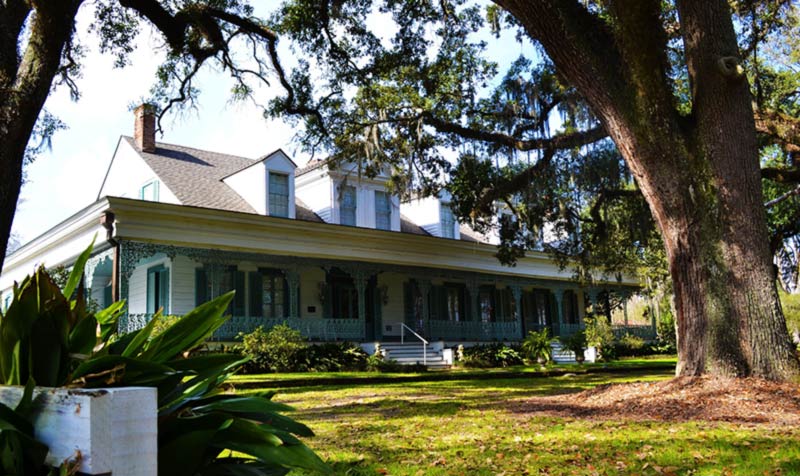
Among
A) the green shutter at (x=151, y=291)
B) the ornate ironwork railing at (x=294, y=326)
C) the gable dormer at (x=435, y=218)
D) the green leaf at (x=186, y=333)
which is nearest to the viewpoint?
the green leaf at (x=186, y=333)

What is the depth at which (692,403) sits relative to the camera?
24.9 ft

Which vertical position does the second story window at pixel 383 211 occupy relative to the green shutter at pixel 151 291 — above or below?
above

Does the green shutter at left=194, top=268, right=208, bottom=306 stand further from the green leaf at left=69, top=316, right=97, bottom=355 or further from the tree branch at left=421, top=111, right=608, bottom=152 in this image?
the green leaf at left=69, top=316, right=97, bottom=355

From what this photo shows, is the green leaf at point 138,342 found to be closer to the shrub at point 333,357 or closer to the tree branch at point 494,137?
the tree branch at point 494,137

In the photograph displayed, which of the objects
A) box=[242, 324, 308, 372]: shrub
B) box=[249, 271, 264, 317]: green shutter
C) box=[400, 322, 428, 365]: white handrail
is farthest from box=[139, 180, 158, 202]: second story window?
box=[400, 322, 428, 365]: white handrail

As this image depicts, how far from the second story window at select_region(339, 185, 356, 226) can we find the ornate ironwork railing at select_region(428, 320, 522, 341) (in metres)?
4.92

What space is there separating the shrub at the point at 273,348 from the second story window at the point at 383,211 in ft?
24.9

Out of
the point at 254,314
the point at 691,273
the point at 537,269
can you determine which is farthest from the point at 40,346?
the point at 537,269

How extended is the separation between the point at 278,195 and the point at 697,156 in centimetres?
1529

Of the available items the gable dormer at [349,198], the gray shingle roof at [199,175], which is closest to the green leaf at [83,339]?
the gray shingle roof at [199,175]

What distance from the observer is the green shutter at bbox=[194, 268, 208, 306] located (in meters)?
20.2

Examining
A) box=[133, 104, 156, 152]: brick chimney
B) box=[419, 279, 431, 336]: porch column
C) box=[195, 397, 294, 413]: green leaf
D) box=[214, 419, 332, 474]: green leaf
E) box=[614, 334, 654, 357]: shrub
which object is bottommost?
box=[614, 334, 654, 357]: shrub

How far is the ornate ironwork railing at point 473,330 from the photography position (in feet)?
83.3

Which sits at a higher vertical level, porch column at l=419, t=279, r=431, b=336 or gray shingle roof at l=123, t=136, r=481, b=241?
gray shingle roof at l=123, t=136, r=481, b=241
